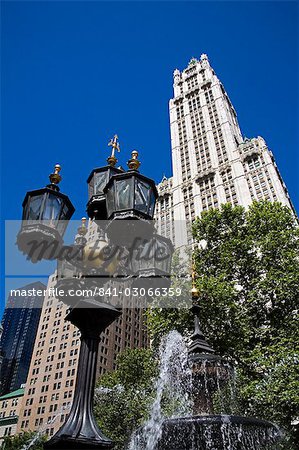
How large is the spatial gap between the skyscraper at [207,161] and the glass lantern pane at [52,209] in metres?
44.0

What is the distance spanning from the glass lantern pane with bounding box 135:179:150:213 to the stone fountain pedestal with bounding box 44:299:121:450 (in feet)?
4.46

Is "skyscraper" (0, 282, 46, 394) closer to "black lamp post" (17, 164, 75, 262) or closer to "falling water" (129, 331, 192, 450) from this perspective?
"falling water" (129, 331, 192, 450)

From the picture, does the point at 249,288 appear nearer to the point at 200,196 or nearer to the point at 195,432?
the point at 195,432

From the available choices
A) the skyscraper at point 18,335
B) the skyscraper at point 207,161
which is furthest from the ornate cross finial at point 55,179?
the skyscraper at point 18,335

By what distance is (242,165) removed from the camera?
60219 mm

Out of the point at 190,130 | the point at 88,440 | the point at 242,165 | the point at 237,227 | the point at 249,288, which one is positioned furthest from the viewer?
the point at 190,130

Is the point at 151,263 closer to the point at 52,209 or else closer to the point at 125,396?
the point at 52,209

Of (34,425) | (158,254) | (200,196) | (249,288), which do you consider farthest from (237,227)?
(34,425)

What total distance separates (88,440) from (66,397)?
66.3 m

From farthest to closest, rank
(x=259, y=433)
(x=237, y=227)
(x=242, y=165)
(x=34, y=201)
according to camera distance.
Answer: (x=242, y=165) → (x=237, y=227) → (x=259, y=433) → (x=34, y=201)

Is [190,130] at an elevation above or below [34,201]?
above

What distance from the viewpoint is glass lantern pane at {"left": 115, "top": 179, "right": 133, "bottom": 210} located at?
4648 mm

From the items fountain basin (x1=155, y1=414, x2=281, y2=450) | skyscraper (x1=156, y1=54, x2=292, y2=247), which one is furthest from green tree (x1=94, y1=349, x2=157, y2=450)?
skyscraper (x1=156, y1=54, x2=292, y2=247)

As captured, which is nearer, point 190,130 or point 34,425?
point 34,425
